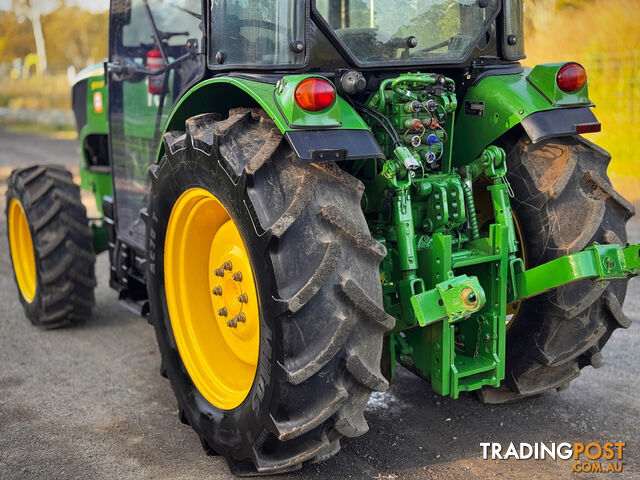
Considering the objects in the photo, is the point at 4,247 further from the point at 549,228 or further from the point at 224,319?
the point at 549,228

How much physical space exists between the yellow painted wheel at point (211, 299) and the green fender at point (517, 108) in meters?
1.18

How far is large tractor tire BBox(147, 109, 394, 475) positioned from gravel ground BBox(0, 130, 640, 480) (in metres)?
0.37

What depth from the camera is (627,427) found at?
3.70 meters

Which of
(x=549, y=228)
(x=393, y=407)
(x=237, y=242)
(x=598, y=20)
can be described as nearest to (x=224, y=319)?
(x=237, y=242)

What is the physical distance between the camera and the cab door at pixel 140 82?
4.20 m

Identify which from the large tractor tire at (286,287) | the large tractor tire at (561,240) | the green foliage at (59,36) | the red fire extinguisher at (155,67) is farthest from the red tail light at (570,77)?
the green foliage at (59,36)

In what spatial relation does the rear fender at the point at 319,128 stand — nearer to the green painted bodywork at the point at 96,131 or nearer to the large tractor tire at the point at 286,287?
the large tractor tire at the point at 286,287

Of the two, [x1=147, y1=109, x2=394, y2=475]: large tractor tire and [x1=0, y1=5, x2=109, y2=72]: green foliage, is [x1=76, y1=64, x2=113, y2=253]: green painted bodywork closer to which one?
[x1=147, y1=109, x2=394, y2=475]: large tractor tire

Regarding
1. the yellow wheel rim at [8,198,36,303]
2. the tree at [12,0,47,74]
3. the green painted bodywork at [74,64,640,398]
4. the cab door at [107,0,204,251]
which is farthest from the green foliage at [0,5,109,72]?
the green painted bodywork at [74,64,640,398]

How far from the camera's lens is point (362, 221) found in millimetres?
2893

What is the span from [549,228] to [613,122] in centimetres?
827

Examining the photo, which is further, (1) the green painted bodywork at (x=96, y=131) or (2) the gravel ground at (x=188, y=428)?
(1) the green painted bodywork at (x=96, y=131)

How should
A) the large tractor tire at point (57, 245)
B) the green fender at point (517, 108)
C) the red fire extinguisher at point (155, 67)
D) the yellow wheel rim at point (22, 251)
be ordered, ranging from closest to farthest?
the green fender at point (517, 108) → the red fire extinguisher at point (155, 67) → the large tractor tire at point (57, 245) → the yellow wheel rim at point (22, 251)

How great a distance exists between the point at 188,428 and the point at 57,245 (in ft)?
6.29
